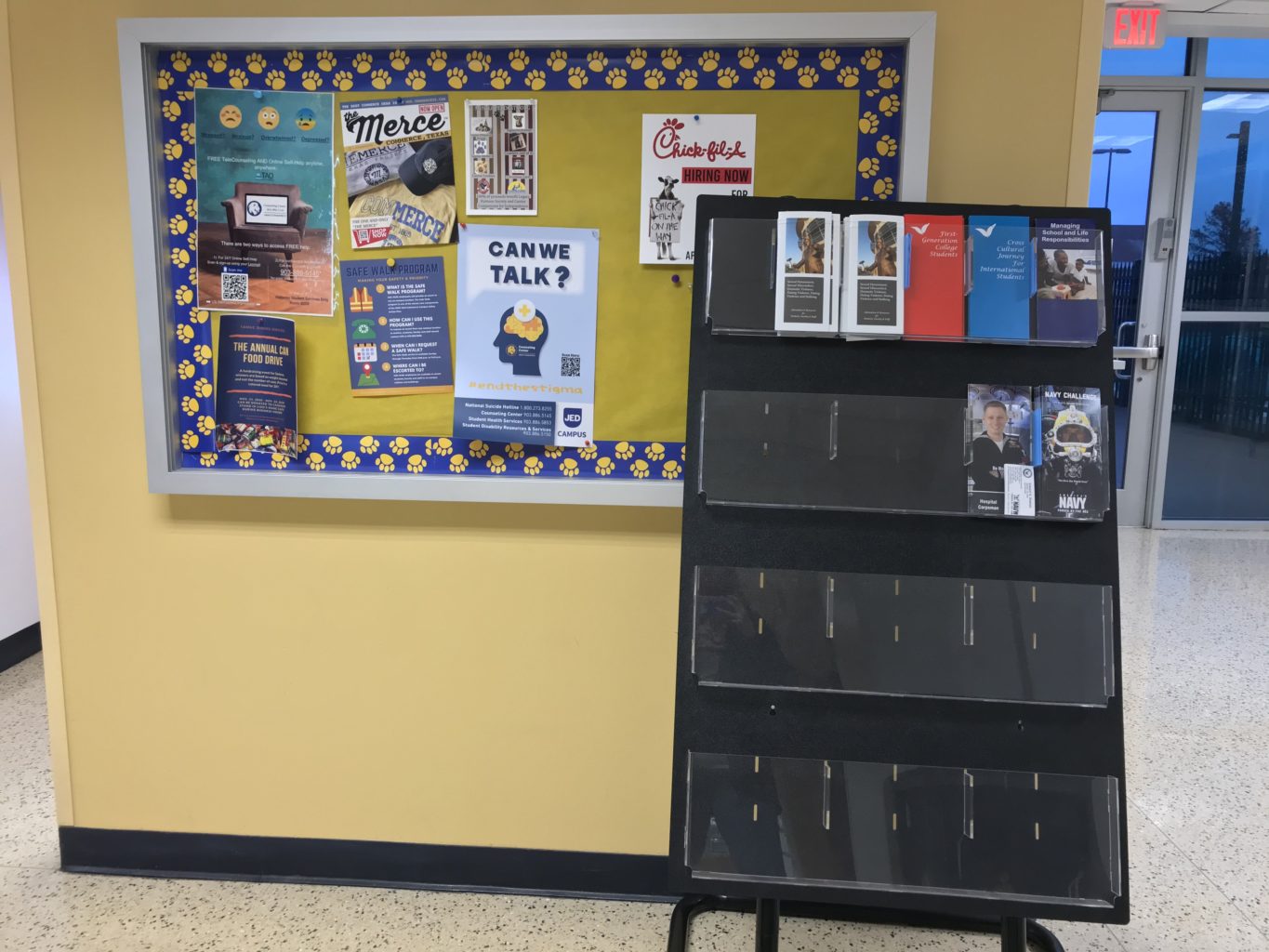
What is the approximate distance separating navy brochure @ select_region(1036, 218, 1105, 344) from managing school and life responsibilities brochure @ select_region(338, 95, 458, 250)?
46.1 inches

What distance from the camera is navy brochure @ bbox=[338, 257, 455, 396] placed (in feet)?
5.99

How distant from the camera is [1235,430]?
555 centimetres

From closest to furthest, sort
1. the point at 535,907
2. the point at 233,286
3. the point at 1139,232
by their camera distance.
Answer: the point at 233,286 → the point at 535,907 → the point at 1139,232

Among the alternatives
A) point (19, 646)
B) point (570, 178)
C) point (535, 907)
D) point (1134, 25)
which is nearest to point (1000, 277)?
point (570, 178)

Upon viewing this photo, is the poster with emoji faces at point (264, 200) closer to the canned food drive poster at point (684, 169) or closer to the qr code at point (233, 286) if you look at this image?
the qr code at point (233, 286)

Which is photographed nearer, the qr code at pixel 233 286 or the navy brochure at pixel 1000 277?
the navy brochure at pixel 1000 277

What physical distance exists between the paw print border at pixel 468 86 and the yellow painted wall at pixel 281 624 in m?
0.12

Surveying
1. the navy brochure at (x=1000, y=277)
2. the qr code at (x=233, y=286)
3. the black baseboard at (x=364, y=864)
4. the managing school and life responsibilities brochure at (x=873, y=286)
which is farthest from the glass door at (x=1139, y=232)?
the qr code at (x=233, y=286)

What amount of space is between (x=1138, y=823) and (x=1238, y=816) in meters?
0.32

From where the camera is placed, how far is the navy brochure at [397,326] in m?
1.83

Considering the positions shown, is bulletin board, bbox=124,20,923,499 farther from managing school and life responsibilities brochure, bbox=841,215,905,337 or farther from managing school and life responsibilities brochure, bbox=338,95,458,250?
managing school and life responsibilities brochure, bbox=841,215,905,337

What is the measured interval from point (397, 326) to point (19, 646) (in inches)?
104

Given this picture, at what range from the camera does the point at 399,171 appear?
180 centimetres

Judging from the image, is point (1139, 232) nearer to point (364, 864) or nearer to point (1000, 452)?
point (1000, 452)
